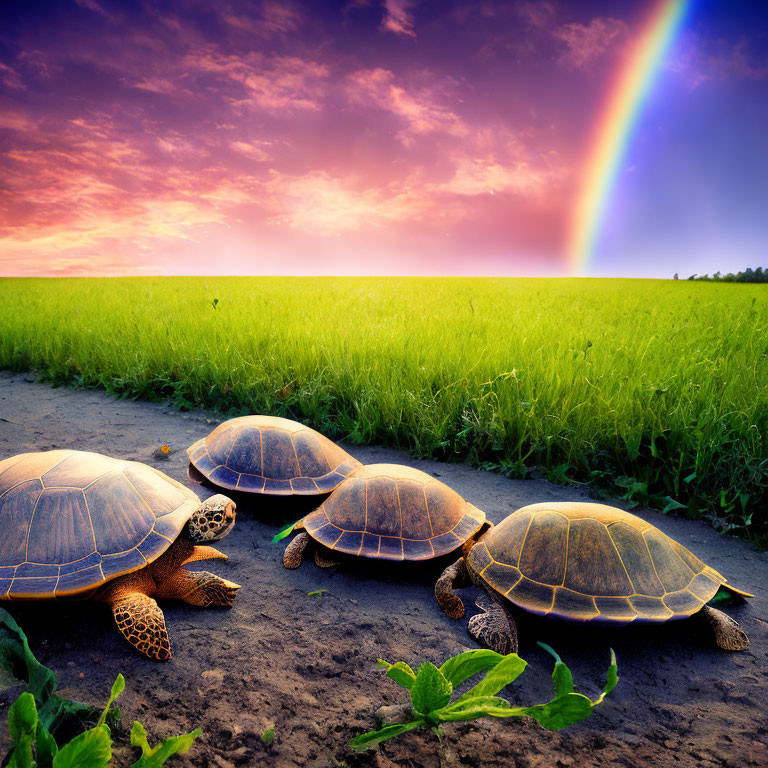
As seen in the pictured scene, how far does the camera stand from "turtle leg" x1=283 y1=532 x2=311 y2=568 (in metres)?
2.54

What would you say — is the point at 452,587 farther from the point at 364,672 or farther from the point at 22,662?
the point at 22,662

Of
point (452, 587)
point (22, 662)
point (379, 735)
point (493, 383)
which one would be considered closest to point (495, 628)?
point (452, 587)

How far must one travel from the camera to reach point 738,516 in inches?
117

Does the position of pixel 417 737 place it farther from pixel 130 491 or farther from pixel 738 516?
pixel 738 516

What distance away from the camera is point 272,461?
307cm

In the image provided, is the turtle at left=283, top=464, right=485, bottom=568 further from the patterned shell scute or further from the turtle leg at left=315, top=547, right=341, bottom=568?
the patterned shell scute

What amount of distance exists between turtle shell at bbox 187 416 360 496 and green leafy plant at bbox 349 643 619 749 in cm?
164

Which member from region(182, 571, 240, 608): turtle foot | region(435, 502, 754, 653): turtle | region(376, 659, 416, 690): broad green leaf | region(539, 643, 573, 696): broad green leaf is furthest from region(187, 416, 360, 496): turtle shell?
region(539, 643, 573, 696): broad green leaf

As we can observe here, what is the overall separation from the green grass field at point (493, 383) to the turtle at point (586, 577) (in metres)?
1.16

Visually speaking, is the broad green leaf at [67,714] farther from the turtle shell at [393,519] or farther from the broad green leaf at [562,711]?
the broad green leaf at [562,711]

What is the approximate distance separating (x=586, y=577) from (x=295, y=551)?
60.7 inches

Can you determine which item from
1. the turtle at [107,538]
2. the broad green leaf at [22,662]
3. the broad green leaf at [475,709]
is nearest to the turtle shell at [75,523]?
the turtle at [107,538]

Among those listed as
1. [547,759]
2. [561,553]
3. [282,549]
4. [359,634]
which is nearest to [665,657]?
[561,553]

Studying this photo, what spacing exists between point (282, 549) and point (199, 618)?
67cm
